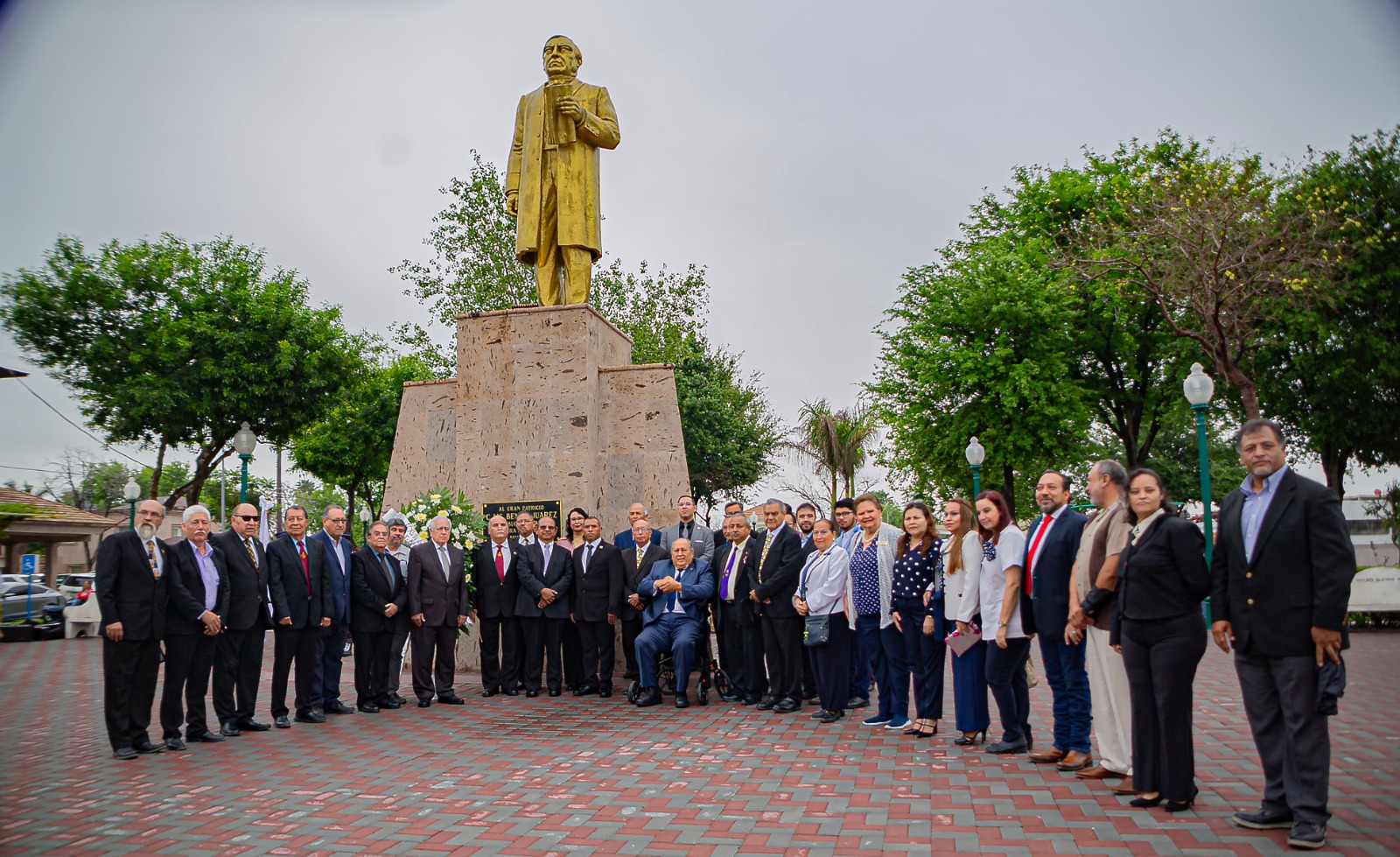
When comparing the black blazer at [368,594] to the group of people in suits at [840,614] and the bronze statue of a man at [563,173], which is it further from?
the bronze statue of a man at [563,173]

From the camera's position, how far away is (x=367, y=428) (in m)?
31.4

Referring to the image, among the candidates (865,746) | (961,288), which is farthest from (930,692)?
(961,288)

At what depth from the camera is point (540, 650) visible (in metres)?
10.2

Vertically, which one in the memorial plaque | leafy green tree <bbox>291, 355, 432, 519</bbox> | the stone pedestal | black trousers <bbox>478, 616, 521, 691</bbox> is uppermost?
leafy green tree <bbox>291, 355, 432, 519</bbox>

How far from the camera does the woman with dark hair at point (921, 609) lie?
24.7ft

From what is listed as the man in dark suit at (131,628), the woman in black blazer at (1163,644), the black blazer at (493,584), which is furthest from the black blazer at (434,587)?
the woman in black blazer at (1163,644)

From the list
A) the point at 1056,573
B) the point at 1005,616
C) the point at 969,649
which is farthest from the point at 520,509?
the point at 1056,573

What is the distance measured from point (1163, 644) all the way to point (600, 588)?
600 cm

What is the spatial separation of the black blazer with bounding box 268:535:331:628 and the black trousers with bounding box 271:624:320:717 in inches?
5.2

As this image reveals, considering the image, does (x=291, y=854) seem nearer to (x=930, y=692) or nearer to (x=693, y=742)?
(x=693, y=742)

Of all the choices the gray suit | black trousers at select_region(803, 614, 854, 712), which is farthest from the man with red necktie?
black trousers at select_region(803, 614, 854, 712)

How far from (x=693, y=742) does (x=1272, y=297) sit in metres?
17.8

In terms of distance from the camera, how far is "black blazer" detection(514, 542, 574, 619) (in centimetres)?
1007

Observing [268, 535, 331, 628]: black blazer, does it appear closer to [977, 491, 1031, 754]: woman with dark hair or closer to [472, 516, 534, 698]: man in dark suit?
[472, 516, 534, 698]: man in dark suit
